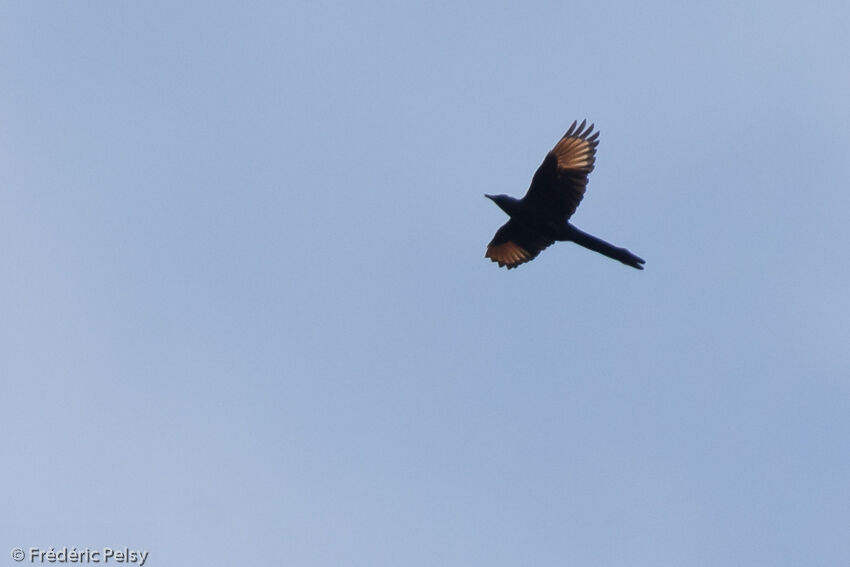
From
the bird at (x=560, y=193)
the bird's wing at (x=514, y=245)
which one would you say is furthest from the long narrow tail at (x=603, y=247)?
the bird's wing at (x=514, y=245)

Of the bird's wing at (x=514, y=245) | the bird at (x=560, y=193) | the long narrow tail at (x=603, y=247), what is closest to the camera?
the long narrow tail at (x=603, y=247)

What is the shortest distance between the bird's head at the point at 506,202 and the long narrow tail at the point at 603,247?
113cm

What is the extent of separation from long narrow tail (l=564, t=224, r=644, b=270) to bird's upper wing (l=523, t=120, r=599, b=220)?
42 centimetres

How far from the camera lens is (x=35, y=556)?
56.5 feet

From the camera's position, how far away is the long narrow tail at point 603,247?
63.8 ft

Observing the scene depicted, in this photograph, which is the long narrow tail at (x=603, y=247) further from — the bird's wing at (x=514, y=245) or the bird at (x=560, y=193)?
the bird's wing at (x=514, y=245)

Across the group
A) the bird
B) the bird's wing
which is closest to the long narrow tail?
the bird

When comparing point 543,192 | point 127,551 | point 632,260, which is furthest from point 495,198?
point 127,551

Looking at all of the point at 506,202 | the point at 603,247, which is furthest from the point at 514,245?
the point at 603,247

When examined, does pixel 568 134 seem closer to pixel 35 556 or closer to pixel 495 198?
pixel 495 198

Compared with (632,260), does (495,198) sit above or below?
above

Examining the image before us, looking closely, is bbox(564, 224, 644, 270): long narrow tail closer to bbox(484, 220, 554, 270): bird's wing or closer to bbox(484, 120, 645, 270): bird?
bbox(484, 120, 645, 270): bird

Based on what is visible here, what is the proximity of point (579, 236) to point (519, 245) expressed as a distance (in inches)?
74.0

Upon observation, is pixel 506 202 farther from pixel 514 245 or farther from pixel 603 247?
pixel 603 247
